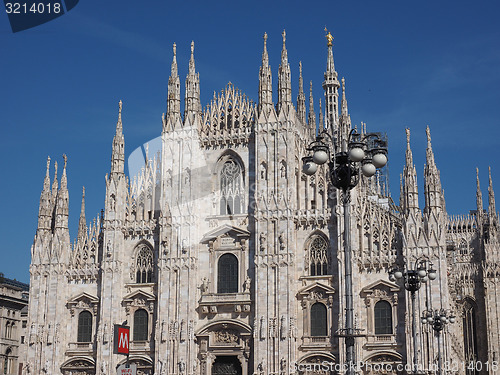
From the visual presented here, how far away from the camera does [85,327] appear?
54500 millimetres

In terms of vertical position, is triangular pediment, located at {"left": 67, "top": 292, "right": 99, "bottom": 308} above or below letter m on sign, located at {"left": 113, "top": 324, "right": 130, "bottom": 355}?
above

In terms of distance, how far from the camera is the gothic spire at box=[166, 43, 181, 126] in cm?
5565

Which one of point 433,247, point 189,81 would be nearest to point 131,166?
point 189,81

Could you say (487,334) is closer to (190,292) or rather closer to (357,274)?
(357,274)

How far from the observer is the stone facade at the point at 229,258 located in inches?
1905

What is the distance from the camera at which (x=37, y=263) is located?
5591cm

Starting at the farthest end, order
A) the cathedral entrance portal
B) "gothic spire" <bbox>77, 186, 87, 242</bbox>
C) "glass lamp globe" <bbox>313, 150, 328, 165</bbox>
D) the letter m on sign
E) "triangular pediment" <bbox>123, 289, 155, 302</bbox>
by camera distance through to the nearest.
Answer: "gothic spire" <bbox>77, 186, 87, 242</bbox>, "triangular pediment" <bbox>123, 289, 155, 302</bbox>, the cathedral entrance portal, the letter m on sign, "glass lamp globe" <bbox>313, 150, 328, 165</bbox>

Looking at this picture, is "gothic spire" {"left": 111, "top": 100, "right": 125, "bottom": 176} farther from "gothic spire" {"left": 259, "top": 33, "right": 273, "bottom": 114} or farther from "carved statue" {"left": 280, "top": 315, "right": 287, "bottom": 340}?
"carved statue" {"left": 280, "top": 315, "right": 287, "bottom": 340}

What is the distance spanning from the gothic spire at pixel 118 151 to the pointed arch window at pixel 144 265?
6463mm

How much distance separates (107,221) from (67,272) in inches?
200

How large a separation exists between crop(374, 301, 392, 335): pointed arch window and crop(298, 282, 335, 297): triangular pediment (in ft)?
10.6

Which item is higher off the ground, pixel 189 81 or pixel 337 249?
pixel 189 81

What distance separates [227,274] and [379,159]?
31.7m

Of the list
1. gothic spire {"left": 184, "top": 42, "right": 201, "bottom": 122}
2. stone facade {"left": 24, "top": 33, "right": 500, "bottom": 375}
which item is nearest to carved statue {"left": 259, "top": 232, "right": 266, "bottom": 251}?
stone facade {"left": 24, "top": 33, "right": 500, "bottom": 375}
